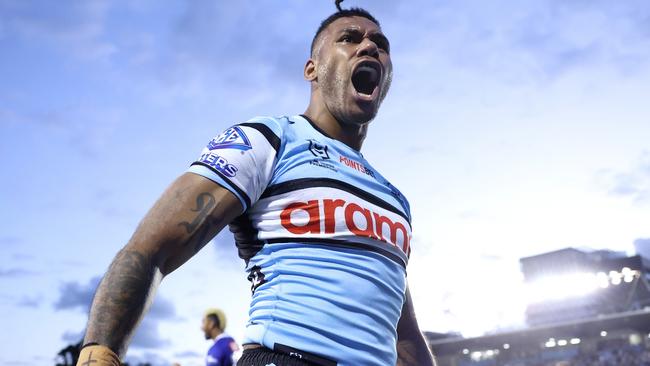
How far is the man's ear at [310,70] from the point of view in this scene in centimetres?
316

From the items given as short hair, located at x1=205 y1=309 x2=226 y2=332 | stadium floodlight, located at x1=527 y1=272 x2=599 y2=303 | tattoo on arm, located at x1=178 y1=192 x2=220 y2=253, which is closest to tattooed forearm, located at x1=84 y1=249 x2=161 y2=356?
tattoo on arm, located at x1=178 y1=192 x2=220 y2=253

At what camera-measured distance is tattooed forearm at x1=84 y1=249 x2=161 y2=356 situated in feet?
5.40

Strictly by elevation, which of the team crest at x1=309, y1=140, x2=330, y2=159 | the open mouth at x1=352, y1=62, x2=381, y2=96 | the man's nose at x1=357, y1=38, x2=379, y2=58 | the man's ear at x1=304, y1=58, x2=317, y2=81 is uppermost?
the man's ear at x1=304, y1=58, x2=317, y2=81

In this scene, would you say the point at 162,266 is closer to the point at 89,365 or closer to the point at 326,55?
the point at 89,365

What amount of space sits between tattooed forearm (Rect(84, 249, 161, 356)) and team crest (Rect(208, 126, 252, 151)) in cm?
55

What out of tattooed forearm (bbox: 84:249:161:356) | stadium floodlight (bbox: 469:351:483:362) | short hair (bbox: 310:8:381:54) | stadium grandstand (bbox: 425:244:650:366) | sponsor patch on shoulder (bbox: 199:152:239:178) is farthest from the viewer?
stadium floodlight (bbox: 469:351:483:362)

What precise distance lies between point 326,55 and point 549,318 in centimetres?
6993

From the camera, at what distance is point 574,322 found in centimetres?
4172

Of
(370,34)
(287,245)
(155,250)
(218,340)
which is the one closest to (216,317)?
(218,340)

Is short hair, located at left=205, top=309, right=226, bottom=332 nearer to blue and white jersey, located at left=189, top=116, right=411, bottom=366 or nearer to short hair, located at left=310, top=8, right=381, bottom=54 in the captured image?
short hair, located at left=310, top=8, right=381, bottom=54

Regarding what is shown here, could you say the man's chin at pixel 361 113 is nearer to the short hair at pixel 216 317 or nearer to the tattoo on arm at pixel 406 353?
the tattoo on arm at pixel 406 353

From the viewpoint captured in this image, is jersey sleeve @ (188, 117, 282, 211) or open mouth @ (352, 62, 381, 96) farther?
open mouth @ (352, 62, 381, 96)

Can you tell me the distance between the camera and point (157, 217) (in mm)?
1950

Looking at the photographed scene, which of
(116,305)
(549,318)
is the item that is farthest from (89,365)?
(549,318)
